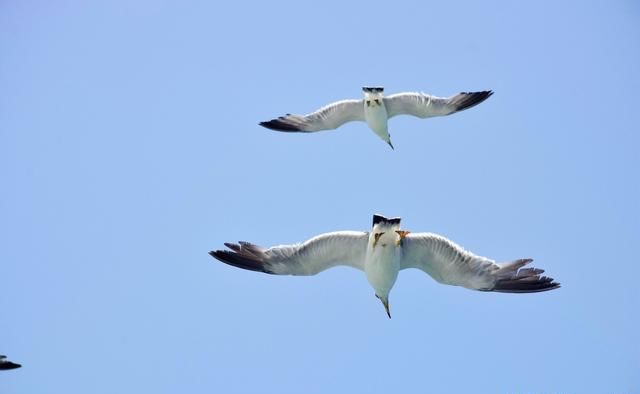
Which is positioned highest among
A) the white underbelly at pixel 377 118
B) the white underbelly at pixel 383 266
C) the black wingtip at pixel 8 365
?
the white underbelly at pixel 377 118

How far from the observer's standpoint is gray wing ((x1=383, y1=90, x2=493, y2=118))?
22156 mm

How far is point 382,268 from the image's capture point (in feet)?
54.1

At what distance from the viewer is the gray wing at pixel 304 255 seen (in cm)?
1627

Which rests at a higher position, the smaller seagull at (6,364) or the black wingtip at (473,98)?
the black wingtip at (473,98)

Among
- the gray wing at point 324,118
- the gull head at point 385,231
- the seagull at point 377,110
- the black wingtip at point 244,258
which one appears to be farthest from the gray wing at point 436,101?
the black wingtip at point 244,258

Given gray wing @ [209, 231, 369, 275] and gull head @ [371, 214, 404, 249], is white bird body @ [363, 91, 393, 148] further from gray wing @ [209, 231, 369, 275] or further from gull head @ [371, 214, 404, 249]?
gull head @ [371, 214, 404, 249]

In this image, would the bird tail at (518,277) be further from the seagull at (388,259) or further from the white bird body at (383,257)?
the white bird body at (383,257)

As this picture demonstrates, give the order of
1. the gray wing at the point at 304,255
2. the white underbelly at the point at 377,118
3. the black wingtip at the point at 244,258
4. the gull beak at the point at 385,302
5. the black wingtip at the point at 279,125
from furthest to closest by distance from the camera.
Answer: the black wingtip at the point at 279,125 < the white underbelly at the point at 377,118 < the gull beak at the point at 385,302 < the black wingtip at the point at 244,258 < the gray wing at the point at 304,255

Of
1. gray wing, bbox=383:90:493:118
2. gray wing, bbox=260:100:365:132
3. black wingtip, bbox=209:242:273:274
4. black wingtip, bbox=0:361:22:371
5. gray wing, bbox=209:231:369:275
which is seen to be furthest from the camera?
gray wing, bbox=260:100:365:132

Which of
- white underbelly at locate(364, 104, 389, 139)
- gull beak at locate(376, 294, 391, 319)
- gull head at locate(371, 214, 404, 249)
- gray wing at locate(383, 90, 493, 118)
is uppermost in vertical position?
gray wing at locate(383, 90, 493, 118)

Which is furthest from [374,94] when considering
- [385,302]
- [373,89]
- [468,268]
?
[468,268]

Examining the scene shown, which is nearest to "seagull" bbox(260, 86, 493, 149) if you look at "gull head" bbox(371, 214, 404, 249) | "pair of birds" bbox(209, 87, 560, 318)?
"pair of birds" bbox(209, 87, 560, 318)

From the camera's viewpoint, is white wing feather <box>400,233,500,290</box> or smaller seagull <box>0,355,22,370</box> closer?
smaller seagull <box>0,355,22,370</box>

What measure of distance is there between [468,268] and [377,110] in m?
7.40
